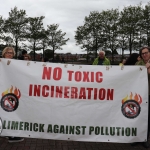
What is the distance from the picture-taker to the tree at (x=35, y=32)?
36438 mm

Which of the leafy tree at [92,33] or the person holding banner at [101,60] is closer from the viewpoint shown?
the person holding banner at [101,60]

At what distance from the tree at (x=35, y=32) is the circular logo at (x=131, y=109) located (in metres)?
33.5

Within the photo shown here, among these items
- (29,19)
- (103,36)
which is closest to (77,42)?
(103,36)

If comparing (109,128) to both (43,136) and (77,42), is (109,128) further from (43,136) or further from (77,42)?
(77,42)

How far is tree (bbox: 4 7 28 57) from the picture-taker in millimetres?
34469

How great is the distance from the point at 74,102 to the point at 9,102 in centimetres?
108

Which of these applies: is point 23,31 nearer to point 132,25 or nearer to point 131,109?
point 132,25

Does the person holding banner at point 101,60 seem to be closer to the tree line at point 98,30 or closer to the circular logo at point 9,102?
the circular logo at point 9,102

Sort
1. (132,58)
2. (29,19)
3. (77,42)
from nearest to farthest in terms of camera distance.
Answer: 1. (132,58)
2. (29,19)
3. (77,42)

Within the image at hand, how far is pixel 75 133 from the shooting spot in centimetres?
366

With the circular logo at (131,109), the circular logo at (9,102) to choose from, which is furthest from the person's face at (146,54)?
the circular logo at (9,102)

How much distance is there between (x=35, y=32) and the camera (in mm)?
36875

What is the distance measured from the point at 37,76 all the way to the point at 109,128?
1443 millimetres

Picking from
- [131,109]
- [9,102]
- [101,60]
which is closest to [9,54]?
[9,102]
